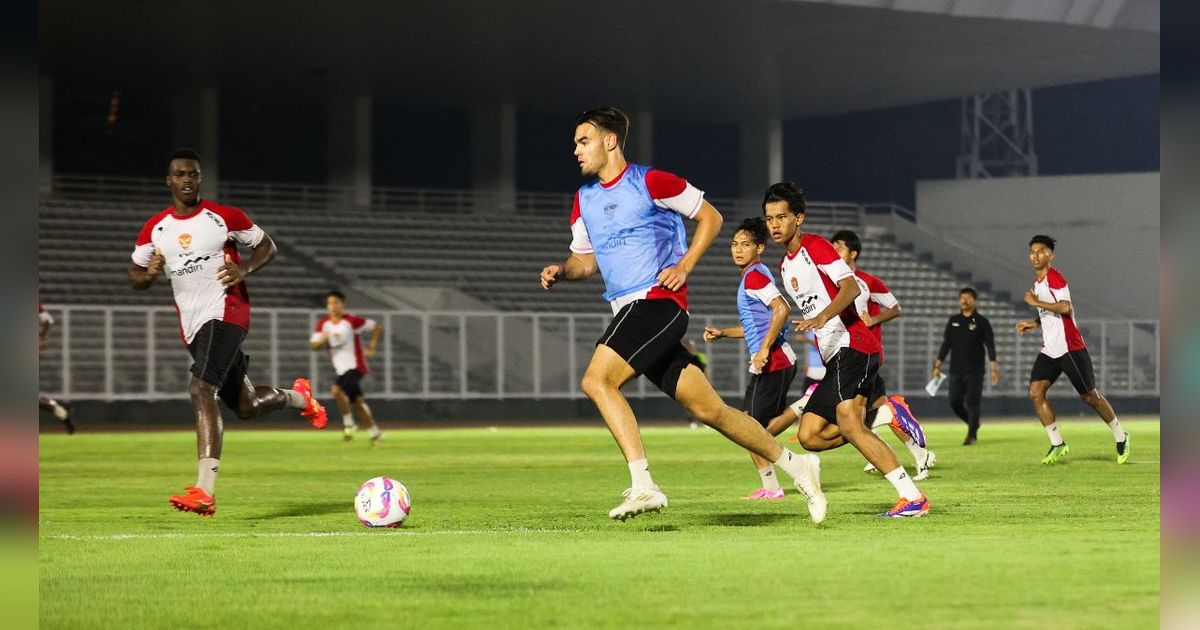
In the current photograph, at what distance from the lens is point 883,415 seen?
546 inches

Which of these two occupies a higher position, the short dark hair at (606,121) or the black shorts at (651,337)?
the short dark hair at (606,121)

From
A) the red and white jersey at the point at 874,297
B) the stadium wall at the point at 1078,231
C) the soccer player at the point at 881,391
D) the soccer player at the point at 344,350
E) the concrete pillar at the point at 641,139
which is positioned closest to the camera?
the soccer player at the point at 881,391

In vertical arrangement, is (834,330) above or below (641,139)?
below

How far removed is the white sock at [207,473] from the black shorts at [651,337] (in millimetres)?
2931

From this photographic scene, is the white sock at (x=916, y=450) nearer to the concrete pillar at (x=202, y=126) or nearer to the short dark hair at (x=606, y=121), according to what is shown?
the short dark hair at (x=606, y=121)

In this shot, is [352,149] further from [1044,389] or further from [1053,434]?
[1044,389]

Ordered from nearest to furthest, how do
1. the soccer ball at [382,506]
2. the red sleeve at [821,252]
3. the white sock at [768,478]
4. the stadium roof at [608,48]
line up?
the soccer ball at [382,506] < the red sleeve at [821,252] < the white sock at [768,478] < the stadium roof at [608,48]

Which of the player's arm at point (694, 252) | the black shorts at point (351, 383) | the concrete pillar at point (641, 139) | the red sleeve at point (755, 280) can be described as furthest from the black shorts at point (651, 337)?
the concrete pillar at point (641, 139)

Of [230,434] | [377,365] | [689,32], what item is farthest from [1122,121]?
[230,434]

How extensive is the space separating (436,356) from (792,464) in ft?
85.4

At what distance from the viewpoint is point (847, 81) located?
1726 inches

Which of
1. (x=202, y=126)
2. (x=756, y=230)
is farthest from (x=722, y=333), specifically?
(x=202, y=126)

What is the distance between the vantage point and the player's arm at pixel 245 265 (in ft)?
34.5

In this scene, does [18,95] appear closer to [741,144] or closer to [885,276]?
[885,276]
